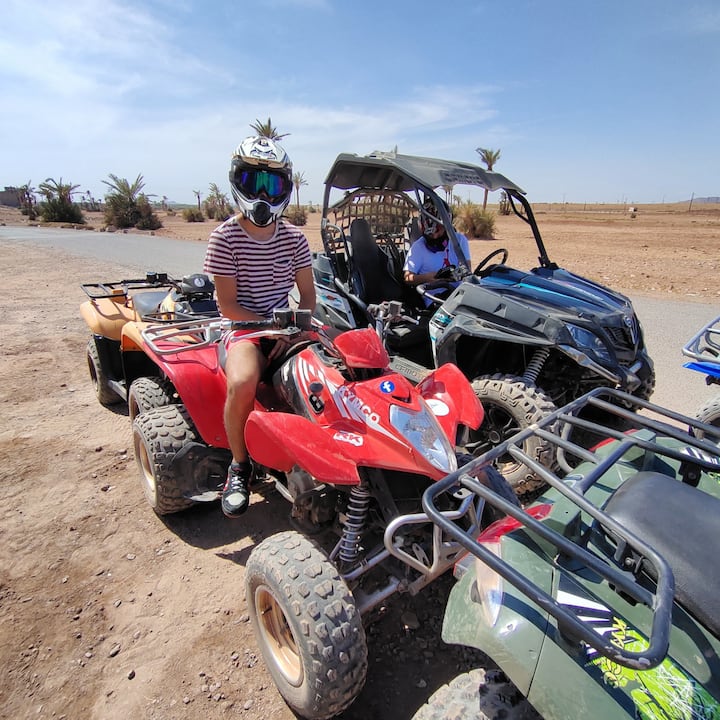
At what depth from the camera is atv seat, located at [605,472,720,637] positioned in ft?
4.30

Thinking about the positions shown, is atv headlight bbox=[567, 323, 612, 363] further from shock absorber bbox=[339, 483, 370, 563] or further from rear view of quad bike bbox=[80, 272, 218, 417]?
rear view of quad bike bbox=[80, 272, 218, 417]

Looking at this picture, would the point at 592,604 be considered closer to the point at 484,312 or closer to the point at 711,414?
the point at 484,312

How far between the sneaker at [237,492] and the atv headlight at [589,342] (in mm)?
2382

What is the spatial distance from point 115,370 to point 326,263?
2.40 m


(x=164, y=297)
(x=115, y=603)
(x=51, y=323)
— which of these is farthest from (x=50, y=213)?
(x=115, y=603)

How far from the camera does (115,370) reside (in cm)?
489

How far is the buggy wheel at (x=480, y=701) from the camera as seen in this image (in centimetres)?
142

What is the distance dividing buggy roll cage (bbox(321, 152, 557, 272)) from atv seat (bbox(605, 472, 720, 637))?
3.12m

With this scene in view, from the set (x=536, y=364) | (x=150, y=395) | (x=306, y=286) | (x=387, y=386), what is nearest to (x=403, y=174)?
(x=306, y=286)

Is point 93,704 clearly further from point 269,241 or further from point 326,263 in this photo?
point 326,263

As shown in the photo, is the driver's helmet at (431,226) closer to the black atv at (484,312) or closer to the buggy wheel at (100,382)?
the black atv at (484,312)

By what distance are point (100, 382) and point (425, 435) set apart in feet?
12.8

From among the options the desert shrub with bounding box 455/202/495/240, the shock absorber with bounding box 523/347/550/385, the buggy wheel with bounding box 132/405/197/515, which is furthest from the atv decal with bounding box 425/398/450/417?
the desert shrub with bounding box 455/202/495/240

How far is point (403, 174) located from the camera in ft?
14.2
